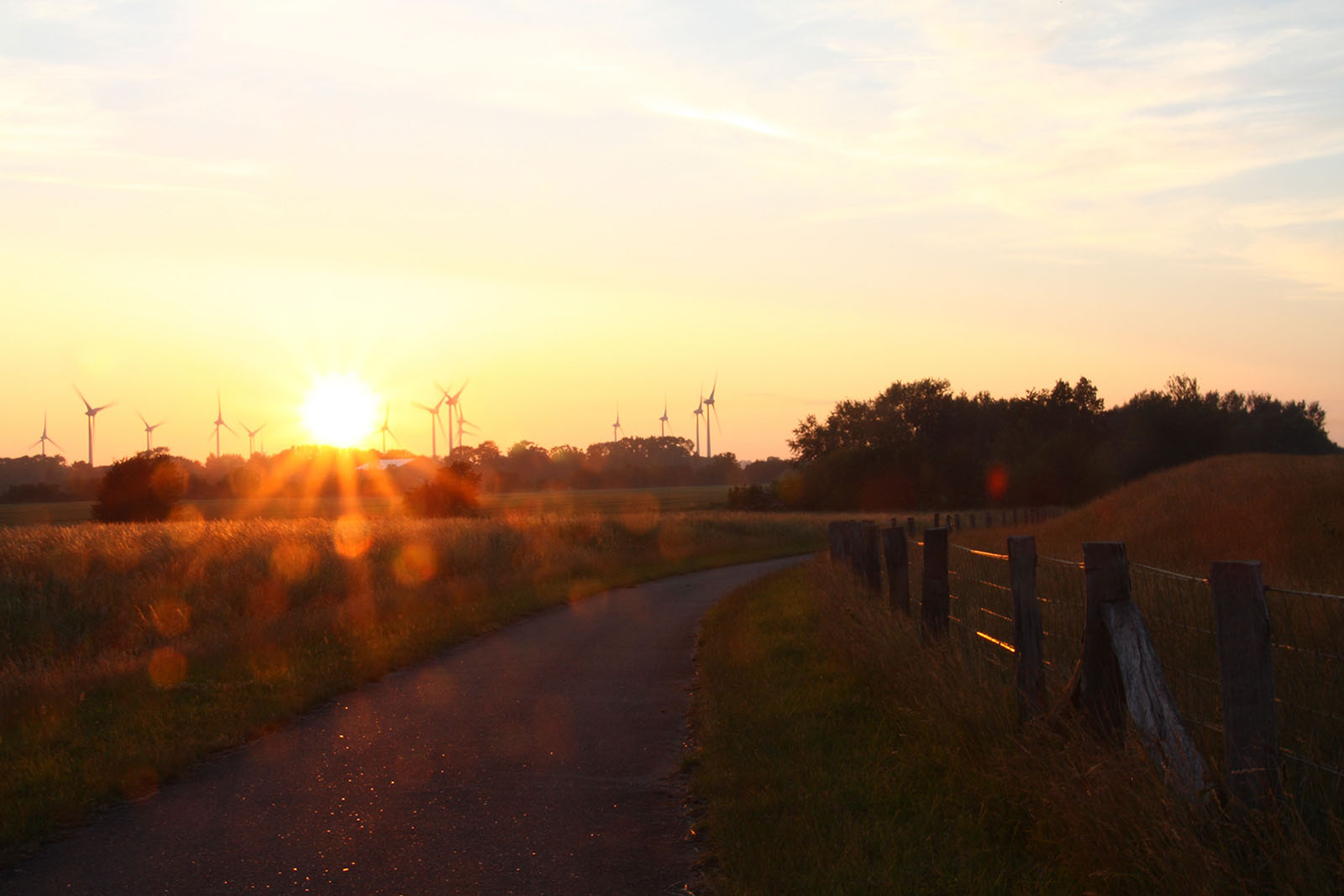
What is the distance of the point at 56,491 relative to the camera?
90.7 metres

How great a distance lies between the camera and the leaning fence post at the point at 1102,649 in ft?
16.4

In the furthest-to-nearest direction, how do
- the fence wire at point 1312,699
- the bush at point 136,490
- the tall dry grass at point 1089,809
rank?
the bush at point 136,490, the fence wire at point 1312,699, the tall dry grass at point 1089,809

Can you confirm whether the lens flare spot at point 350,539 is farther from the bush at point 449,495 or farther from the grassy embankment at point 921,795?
the bush at point 449,495

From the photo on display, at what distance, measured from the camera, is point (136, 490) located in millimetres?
47281

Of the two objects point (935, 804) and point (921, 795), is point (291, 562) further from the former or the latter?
point (935, 804)

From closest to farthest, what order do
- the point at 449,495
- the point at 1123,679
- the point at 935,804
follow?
1. the point at 1123,679
2. the point at 935,804
3. the point at 449,495

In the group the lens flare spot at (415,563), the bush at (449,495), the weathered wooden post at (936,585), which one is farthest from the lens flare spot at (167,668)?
the bush at (449,495)

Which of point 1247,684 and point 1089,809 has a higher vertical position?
point 1247,684

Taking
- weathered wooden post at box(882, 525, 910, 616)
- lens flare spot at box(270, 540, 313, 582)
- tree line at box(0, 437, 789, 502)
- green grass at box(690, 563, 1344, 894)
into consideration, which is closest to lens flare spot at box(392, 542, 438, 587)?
lens flare spot at box(270, 540, 313, 582)

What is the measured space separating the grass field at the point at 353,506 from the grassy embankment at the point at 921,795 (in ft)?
139

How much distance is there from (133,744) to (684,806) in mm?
4510

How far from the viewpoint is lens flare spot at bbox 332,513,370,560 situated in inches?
914

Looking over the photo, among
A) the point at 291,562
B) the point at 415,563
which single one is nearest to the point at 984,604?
the point at 291,562

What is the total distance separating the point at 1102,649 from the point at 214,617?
16.1 metres
